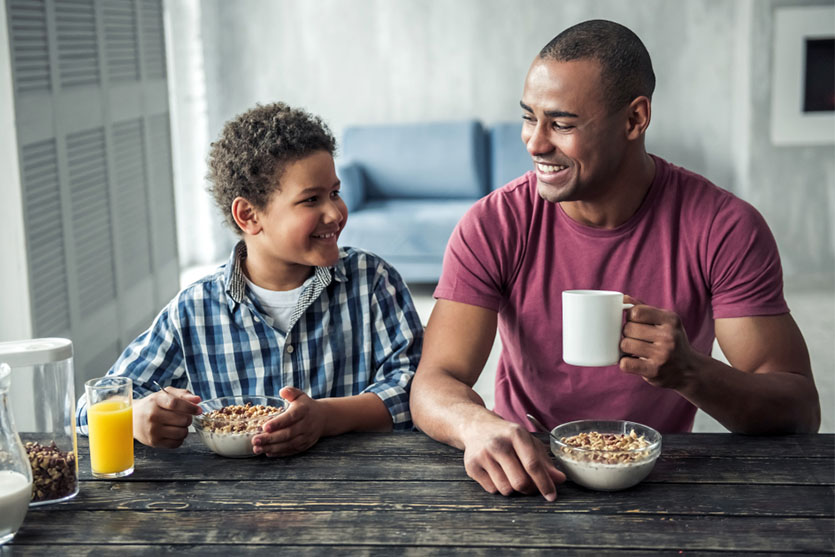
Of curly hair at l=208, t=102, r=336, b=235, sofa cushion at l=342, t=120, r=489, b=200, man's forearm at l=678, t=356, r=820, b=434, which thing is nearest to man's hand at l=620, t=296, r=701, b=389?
man's forearm at l=678, t=356, r=820, b=434

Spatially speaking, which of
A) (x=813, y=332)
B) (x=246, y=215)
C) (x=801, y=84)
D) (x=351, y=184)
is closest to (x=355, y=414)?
(x=246, y=215)

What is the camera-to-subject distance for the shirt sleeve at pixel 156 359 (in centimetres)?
150

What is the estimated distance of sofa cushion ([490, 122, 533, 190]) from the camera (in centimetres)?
540

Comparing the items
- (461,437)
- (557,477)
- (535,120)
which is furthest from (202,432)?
(535,120)

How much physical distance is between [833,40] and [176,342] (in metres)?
4.58

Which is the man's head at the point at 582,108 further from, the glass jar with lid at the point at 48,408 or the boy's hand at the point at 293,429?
the glass jar with lid at the point at 48,408

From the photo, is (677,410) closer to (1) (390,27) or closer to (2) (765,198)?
(2) (765,198)

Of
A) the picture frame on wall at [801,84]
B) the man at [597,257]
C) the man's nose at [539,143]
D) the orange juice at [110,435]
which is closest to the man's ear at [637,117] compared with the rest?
the man at [597,257]

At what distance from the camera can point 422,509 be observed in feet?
3.44

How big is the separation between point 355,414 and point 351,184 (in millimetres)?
3868

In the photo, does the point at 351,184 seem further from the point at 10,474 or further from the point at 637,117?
the point at 10,474

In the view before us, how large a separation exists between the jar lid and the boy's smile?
543mm

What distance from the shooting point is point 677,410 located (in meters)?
1.60

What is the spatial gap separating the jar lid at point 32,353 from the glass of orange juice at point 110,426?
81 mm
